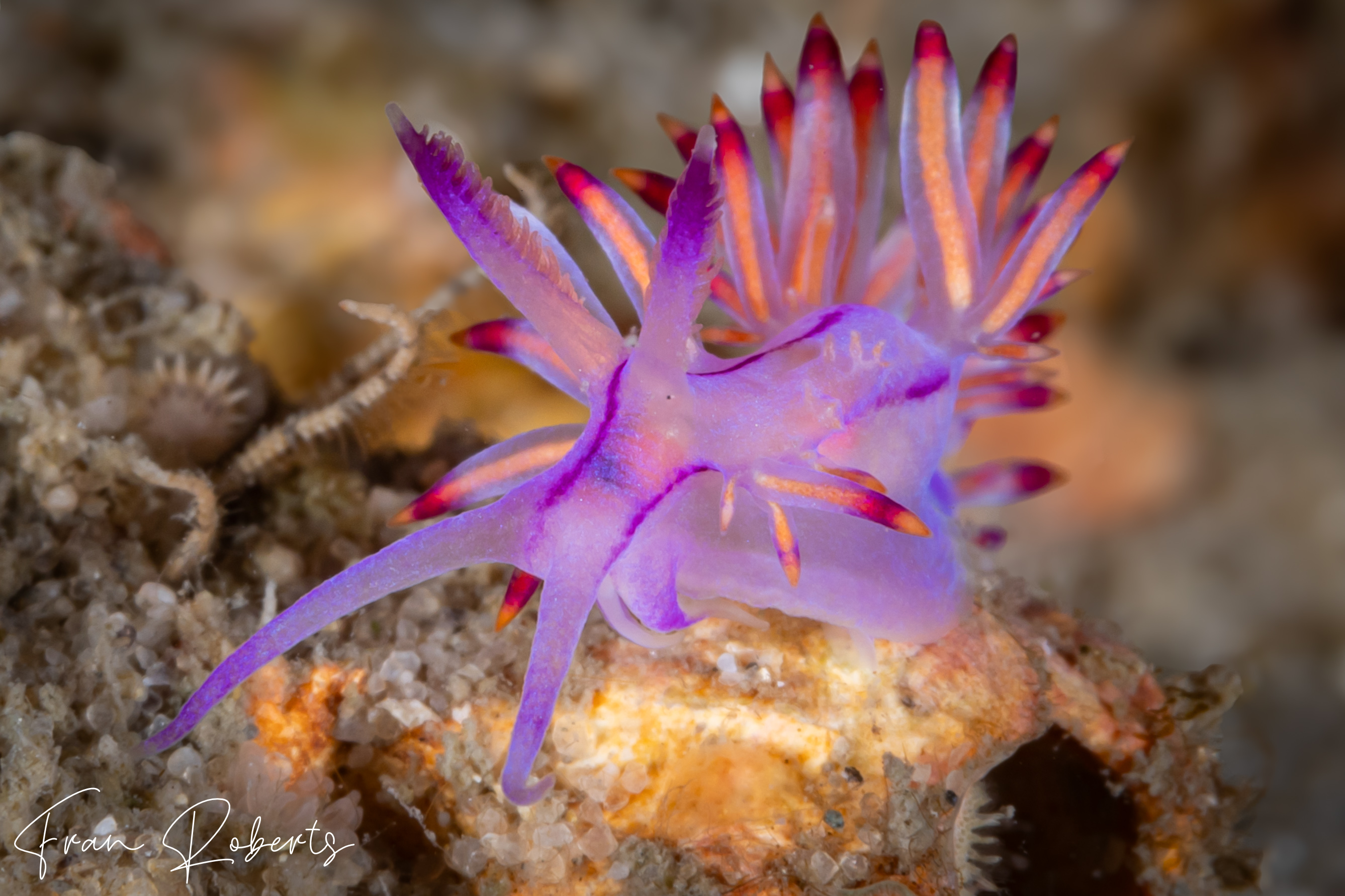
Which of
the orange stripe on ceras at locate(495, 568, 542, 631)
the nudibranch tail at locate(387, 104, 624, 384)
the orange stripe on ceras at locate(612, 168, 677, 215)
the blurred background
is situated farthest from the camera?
the blurred background

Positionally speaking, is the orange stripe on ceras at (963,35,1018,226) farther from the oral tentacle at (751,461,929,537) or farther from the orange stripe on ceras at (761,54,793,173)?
the oral tentacle at (751,461,929,537)

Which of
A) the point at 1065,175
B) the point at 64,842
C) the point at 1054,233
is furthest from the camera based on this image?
the point at 1065,175

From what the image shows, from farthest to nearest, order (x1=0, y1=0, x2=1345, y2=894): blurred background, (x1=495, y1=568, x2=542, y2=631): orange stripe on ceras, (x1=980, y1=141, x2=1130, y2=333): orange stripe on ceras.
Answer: (x1=0, y1=0, x2=1345, y2=894): blurred background, (x1=980, y1=141, x2=1130, y2=333): orange stripe on ceras, (x1=495, y1=568, x2=542, y2=631): orange stripe on ceras

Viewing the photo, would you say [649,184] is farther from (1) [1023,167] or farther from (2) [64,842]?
(2) [64,842]

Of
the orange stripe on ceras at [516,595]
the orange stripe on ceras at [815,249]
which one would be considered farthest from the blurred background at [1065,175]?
the orange stripe on ceras at [516,595]
